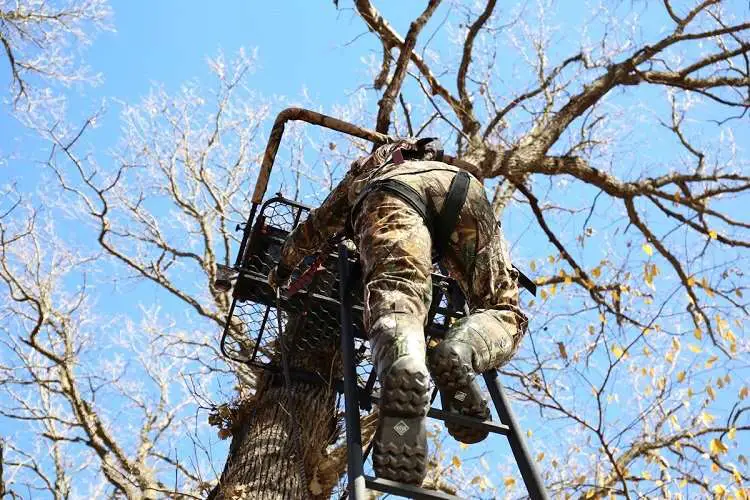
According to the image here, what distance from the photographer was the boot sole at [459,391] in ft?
7.86

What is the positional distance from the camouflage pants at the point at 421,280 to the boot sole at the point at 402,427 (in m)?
0.08

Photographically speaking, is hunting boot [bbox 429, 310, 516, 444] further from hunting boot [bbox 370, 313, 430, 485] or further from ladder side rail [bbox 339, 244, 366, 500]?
ladder side rail [bbox 339, 244, 366, 500]

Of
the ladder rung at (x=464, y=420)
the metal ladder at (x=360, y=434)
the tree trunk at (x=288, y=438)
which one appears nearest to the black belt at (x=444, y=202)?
the metal ladder at (x=360, y=434)

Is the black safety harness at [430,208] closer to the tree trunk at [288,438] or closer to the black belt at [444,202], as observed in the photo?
the black belt at [444,202]

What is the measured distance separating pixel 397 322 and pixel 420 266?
0.30 meters

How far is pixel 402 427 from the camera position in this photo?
2.20 metres

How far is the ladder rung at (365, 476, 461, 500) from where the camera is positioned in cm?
214

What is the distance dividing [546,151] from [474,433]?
4.46 metres

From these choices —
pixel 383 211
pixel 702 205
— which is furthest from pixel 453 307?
pixel 702 205

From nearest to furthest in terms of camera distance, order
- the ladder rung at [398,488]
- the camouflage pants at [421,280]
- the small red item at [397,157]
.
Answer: the ladder rung at [398,488]
the camouflage pants at [421,280]
the small red item at [397,157]

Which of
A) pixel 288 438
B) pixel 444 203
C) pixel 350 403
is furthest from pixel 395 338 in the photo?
pixel 288 438

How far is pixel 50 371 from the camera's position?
30.0 ft

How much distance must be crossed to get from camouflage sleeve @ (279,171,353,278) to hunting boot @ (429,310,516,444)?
0.96 meters

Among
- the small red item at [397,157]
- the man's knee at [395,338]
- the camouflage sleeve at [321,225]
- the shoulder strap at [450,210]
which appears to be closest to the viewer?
the man's knee at [395,338]
